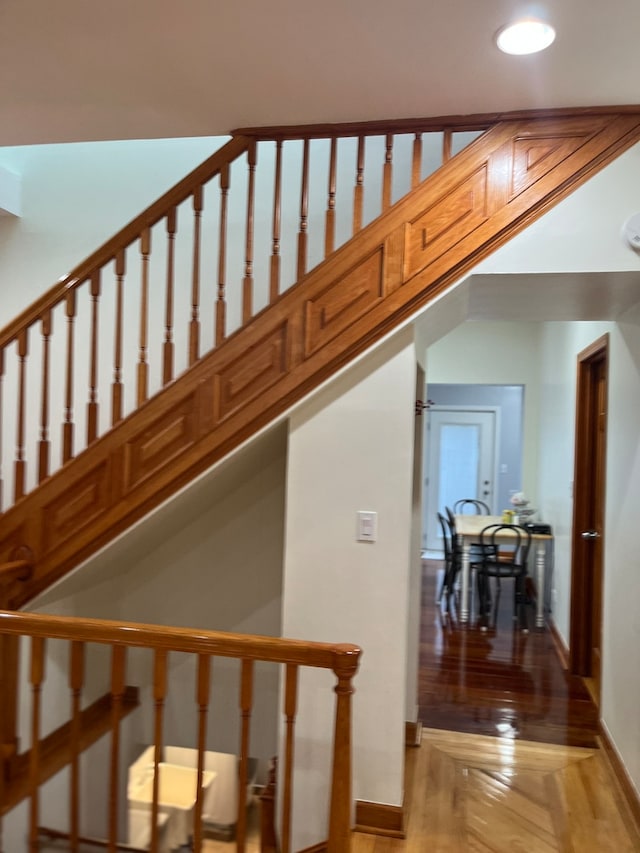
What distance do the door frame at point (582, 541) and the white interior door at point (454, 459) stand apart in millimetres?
3917

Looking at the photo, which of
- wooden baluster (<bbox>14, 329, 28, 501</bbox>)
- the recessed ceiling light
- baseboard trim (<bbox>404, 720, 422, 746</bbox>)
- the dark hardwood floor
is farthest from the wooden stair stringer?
the dark hardwood floor

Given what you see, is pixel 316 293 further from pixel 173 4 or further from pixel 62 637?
pixel 62 637

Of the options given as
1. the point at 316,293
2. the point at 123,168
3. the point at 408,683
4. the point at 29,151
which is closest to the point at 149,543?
the point at 408,683

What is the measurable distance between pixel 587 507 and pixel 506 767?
1.78 meters

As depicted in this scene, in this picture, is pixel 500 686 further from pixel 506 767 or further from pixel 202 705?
pixel 202 705

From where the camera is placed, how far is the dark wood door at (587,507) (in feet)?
12.9

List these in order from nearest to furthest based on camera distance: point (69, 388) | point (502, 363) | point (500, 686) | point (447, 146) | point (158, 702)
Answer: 1. point (158, 702)
2. point (447, 146)
3. point (69, 388)
4. point (500, 686)
5. point (502, 363)

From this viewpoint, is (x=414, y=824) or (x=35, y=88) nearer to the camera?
(x=35, y=88)

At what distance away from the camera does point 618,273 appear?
2.26m

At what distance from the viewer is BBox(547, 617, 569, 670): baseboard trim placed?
171 inches

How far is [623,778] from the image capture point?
279 cm

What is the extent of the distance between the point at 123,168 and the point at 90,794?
3.35m

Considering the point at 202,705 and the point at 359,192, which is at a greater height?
the point at 359,192

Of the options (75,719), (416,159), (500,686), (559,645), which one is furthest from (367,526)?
(559,645)
